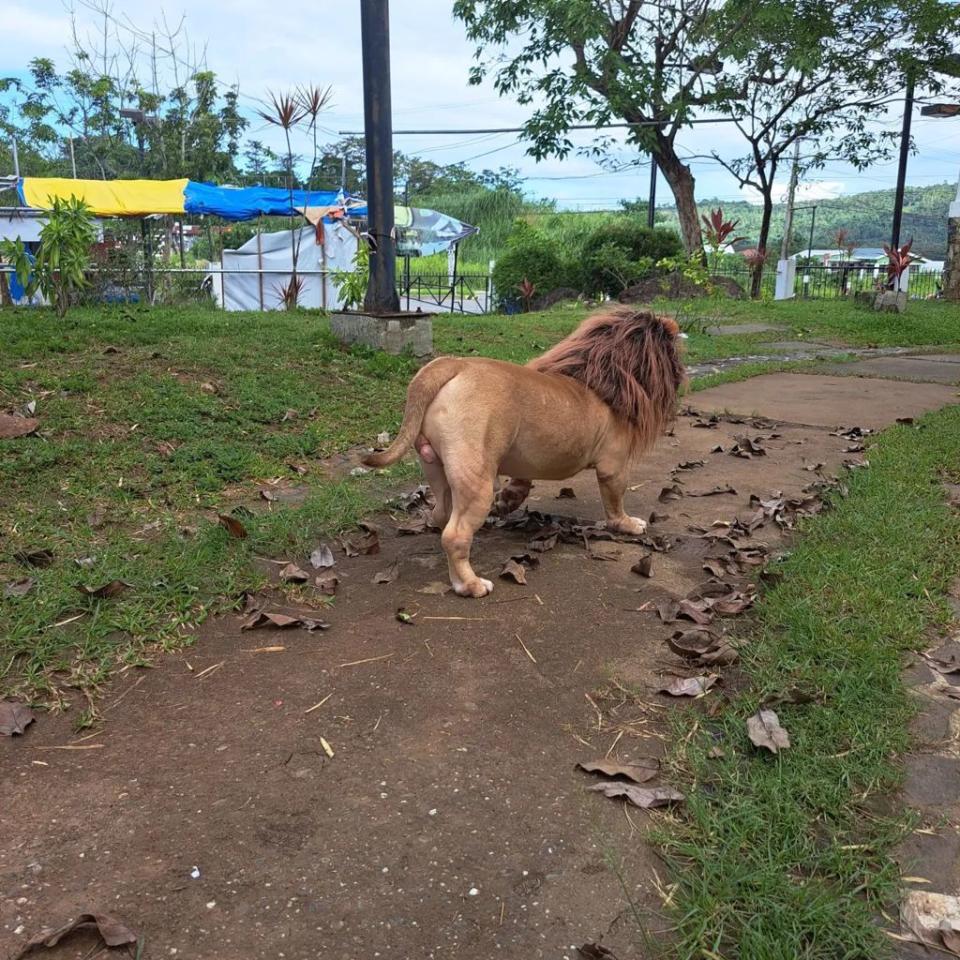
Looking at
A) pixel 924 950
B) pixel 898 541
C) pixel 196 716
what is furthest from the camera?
pixel 898 541

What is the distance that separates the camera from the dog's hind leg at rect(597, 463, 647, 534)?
4.23 metres

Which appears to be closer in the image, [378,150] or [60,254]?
[378,150]

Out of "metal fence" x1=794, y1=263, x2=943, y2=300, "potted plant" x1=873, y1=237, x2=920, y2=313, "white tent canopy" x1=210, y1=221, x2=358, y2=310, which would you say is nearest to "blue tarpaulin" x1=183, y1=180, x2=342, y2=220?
"white tent canopy" x1=210, y1=221, x2=358, y2=310

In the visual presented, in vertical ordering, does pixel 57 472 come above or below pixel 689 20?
below

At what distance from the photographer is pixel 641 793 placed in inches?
87.8

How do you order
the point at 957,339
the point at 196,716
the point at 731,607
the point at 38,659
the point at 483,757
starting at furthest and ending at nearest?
the point at 957,339 < the point at 731,607 < the point at 38,659 < the point at 196,716 < the point at 483,757

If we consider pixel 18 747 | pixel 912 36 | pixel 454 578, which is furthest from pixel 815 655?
pixel 912 36

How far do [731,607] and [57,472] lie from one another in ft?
12.2

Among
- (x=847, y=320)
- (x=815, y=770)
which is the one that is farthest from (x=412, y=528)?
(x=847, y=320)

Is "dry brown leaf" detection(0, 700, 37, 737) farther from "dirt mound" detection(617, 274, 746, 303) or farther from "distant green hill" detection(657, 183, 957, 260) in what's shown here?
"distant green hill" detection(657, 183, 957, 260)

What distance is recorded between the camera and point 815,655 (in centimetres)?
292

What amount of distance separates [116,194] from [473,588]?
16940mm

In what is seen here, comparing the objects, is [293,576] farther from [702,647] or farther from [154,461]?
[154,461]

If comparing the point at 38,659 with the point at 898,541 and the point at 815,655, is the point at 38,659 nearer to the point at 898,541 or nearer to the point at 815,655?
the point at 815,655
